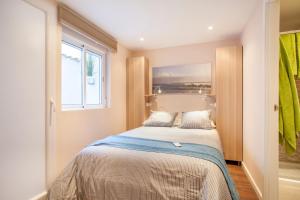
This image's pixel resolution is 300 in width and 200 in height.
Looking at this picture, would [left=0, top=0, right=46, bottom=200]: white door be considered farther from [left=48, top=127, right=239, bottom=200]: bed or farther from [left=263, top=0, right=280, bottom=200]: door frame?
[left=263, top=0, right=280, bottom=200]: door frame

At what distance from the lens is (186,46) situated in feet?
11.5

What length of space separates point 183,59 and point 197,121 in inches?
55.5

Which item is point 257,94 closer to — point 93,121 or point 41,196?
point 93,121

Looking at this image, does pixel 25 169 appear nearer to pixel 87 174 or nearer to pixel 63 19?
pixel 87 174

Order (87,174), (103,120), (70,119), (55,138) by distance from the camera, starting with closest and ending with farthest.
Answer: (87,174) → (55,138) → (70,119) → (103,120)

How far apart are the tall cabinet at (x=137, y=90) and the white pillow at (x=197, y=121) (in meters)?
1.00

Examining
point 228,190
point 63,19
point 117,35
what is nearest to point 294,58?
point 228,190

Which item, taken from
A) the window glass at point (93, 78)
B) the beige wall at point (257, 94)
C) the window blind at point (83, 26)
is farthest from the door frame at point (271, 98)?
the window glass at point (93, 78)

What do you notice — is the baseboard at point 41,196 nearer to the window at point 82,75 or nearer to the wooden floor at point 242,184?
the window at point 82,75

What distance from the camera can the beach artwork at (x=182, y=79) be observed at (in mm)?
3361

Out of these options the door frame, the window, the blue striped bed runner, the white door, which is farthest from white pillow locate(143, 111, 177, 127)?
the white door

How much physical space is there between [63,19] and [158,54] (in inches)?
82.4

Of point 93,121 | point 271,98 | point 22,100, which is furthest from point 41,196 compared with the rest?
point 271,98

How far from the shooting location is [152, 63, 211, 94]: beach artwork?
11.0 ft
